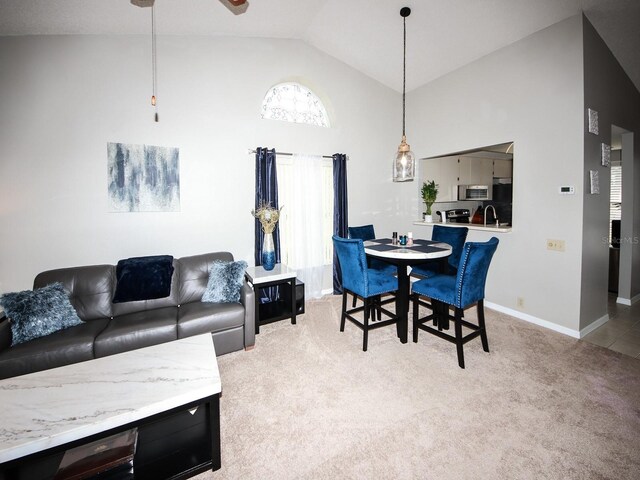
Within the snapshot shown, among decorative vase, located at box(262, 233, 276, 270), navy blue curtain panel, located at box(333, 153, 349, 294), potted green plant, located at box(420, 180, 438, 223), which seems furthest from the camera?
potted green plant, located at box(420, 180, 438, 223)

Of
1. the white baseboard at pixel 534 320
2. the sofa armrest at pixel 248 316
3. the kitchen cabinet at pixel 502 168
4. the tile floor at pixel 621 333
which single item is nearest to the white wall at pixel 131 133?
the sofa armrest at pixel 248 316

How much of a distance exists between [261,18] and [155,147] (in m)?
1.94

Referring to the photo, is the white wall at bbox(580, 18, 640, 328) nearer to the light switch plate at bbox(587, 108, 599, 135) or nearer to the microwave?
the light switch plate at bbox(587, 108, 599, 135)

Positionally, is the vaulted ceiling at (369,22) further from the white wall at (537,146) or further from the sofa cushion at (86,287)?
the sofa cushion at (86,287)

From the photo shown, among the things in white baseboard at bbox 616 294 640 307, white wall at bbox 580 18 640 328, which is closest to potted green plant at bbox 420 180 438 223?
white wall at bbox 580 18 640 328

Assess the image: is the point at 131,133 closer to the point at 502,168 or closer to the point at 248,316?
the point at 248,316

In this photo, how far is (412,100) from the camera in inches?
188

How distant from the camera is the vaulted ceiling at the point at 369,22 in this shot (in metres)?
2.58

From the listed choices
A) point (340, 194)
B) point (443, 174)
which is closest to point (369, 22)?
point (340, 194)

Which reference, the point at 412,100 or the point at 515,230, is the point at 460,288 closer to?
the point at 515,230

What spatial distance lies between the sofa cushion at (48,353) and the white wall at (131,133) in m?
1.09

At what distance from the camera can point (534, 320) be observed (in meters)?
3.25

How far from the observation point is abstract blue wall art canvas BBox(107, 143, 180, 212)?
3025mm

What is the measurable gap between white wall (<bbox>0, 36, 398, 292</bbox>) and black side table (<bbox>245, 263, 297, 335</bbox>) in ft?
1.79
